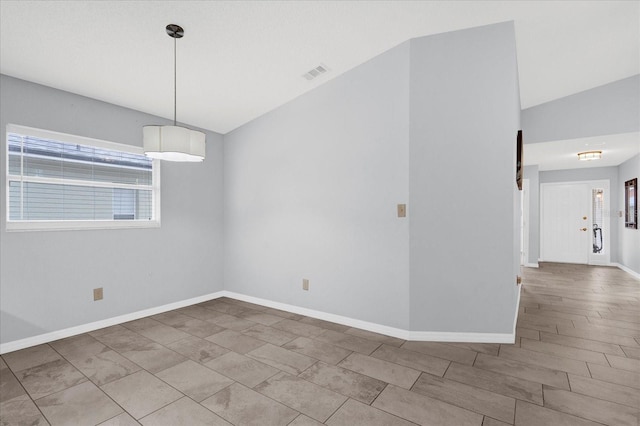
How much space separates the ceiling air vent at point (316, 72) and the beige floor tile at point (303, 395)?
2911 millimetres

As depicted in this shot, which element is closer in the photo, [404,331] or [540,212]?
[404,331]

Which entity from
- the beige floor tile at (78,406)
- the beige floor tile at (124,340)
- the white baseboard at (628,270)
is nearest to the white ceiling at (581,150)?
the white baseboard at (628,270)

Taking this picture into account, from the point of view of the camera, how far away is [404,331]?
10.1 ft

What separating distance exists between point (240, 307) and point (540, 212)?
7.96 metres

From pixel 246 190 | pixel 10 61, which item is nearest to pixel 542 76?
pixel 246 190

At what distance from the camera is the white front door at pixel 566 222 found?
7.76 m

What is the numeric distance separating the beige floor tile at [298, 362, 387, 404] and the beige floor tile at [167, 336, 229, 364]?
2.85ft

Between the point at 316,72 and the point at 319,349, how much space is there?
2.79 metres

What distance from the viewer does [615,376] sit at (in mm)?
2348

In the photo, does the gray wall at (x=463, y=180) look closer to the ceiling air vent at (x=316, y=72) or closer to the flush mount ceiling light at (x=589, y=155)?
the ceiling air vent at (x=316, y=72)

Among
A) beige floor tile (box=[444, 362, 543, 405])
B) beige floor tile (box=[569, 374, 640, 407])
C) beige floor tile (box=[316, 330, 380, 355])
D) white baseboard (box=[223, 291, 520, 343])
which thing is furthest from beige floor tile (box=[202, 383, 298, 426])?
beige floor tile (box=[569, 374, 640, 407])

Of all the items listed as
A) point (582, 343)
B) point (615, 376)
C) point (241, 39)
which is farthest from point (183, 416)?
point (582, 343)

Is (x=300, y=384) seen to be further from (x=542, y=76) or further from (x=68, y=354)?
(x=542, y=76)

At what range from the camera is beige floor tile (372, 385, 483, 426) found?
6.07 ft
